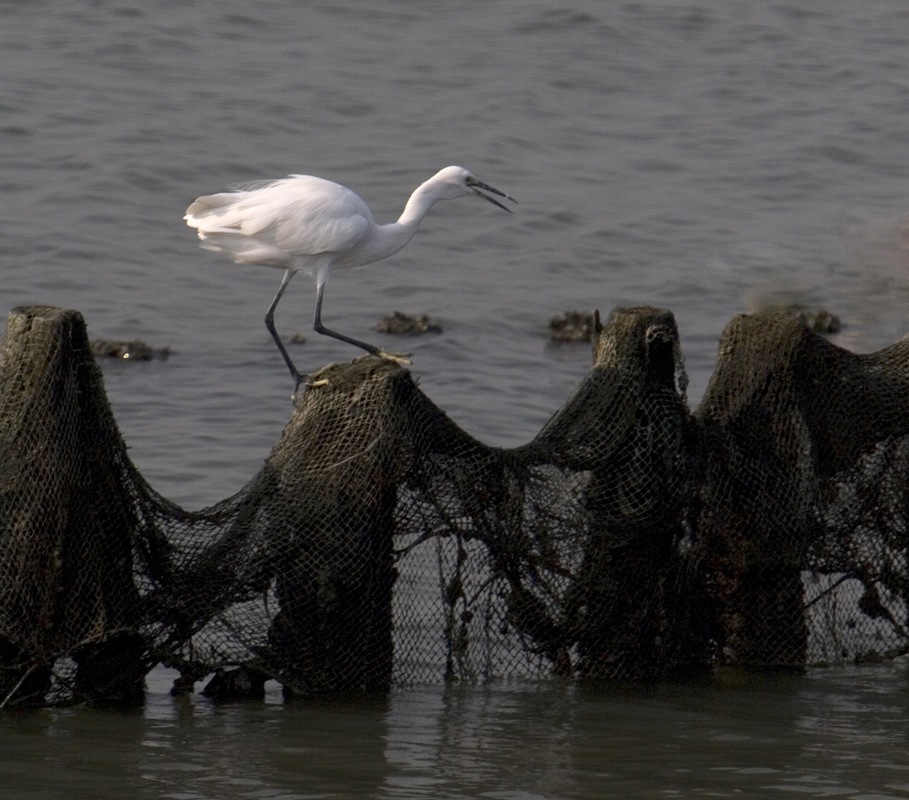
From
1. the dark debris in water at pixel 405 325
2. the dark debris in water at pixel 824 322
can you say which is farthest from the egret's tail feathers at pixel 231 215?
the dark debris in water at pixel 824 322

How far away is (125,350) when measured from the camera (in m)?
11.4

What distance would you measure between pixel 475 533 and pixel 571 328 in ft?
22.8

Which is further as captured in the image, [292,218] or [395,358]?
[292,218]

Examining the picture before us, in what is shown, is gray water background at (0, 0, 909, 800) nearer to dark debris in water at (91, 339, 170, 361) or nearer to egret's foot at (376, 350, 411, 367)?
dark debris in water at (91, 339, 170, 361)

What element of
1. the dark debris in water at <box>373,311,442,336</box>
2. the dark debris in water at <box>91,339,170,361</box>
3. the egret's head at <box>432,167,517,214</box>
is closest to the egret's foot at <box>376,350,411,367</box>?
the egret's head at <box>432,167,517,214</box>

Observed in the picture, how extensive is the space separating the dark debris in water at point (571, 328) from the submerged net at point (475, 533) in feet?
19.7

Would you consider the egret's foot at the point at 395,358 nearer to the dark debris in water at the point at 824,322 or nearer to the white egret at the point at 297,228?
the white egret at the point at 297,228

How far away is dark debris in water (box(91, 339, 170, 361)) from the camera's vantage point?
1135cm

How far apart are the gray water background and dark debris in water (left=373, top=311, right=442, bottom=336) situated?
0.35 ft

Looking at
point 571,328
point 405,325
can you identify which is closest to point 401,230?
point 405,325

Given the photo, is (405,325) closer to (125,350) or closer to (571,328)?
(571,328)

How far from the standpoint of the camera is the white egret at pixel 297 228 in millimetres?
7621

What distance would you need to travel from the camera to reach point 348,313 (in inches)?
518

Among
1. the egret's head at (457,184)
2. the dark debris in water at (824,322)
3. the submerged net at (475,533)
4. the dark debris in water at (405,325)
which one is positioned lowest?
the submerged net at (475,533)
